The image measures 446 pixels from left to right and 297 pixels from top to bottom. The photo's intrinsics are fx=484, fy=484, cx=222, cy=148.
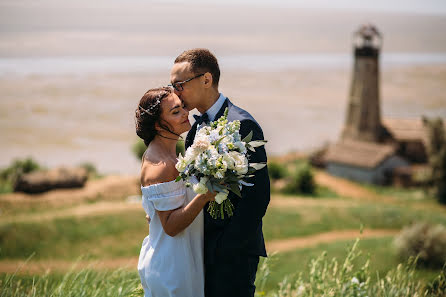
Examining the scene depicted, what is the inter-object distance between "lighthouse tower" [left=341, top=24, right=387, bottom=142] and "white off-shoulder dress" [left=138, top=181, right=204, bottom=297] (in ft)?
98.8

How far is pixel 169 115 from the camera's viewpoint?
4.27 metres

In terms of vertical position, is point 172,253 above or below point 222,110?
below

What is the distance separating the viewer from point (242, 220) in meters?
4.31

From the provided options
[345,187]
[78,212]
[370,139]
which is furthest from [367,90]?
[78,212]

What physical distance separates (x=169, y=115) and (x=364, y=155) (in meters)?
26.9

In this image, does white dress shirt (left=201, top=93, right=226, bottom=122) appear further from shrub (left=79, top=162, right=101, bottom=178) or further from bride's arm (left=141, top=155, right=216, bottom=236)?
shrub (left=79, top=162, right=101, bottom=178)

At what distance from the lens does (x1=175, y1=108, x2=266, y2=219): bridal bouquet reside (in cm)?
374

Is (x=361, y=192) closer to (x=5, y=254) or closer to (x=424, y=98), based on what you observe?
(x=5, y=254)

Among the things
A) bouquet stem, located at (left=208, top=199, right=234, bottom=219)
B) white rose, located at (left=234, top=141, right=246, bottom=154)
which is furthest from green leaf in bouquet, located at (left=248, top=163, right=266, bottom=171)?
bouquet stem, located at (left=208, top=199, right=234, bottom=219)

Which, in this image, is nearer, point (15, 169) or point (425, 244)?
point (425, 244)

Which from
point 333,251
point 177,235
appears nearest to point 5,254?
point 333,251

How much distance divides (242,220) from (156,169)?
885 mm

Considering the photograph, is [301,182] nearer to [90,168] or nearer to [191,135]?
[90,168]

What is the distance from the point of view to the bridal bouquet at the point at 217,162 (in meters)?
3.74
